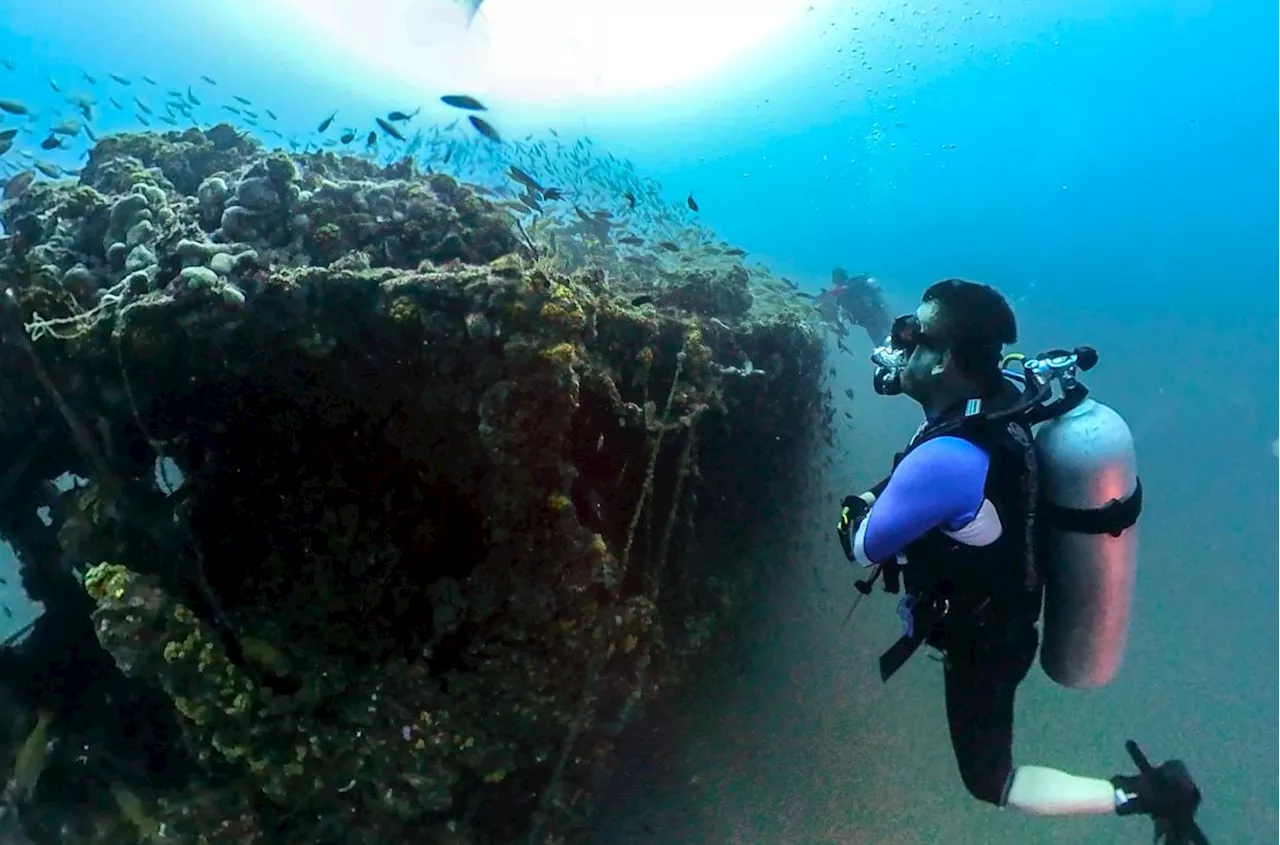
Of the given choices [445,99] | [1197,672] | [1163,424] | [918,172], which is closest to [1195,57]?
[918,172]

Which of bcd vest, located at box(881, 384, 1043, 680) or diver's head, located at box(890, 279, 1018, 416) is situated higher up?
diver's head, located at box(890, 279, 1018, 416)

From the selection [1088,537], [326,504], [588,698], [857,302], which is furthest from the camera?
[857,302]

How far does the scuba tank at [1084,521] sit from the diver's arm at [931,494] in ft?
1.75

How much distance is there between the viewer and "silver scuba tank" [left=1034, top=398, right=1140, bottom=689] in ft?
12.8

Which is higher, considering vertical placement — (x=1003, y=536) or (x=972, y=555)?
(x=1003, y=536)

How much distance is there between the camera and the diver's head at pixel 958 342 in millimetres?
4086

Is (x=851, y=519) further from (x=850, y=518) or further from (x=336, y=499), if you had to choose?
(x=336, y=499)

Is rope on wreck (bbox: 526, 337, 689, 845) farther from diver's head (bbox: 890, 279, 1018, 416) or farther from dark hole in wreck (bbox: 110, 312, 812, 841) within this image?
diver's head (bbox: 890, 279, 1018, 416)

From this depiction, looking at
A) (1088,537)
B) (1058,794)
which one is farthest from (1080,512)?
(1058,794)

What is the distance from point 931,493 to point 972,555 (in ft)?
2.13

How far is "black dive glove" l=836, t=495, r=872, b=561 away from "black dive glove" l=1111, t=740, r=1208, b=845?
1983 millimetres

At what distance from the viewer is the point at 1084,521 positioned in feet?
12.9

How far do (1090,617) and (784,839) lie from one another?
3558mm

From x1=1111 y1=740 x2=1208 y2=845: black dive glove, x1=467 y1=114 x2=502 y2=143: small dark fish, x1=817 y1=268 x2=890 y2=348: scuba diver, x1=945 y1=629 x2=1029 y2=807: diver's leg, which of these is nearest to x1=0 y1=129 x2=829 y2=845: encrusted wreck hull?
x1=945 y1=629 x2=1029 y2=807: diver's leg
